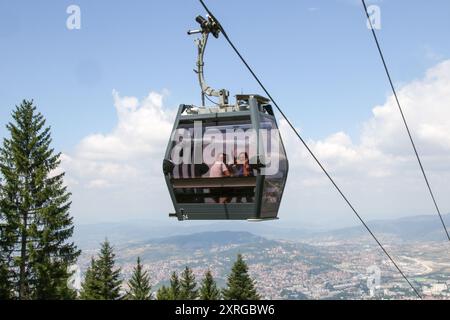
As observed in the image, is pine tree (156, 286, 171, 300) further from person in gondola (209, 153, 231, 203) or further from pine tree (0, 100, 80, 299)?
person in gondola (209, 153, 231, 203)

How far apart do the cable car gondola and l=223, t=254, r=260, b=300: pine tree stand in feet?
164

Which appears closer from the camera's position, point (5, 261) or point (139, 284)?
point (5, 261)

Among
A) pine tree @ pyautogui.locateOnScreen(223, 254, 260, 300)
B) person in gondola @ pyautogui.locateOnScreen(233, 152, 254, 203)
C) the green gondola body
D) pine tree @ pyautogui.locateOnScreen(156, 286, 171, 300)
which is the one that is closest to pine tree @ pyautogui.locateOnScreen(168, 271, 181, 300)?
pine tree @ pyautogui.locateOnScreen(156, 286, 171, 300)

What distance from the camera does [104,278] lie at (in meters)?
46.2

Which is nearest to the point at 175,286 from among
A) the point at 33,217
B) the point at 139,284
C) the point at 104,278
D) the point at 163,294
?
the point at 163,294

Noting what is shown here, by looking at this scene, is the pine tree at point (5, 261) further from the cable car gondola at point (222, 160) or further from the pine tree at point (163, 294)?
the pine tree at point (163, 294)

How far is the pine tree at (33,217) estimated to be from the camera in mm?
30656

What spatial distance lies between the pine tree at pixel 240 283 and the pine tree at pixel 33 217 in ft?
94.1

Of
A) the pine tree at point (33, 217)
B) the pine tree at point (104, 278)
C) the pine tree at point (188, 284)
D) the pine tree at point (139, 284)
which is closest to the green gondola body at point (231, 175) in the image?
the pine tree at point (33, 217)

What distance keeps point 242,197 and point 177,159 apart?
1617 mm

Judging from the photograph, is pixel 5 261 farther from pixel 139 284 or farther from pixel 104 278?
pixel 139 284

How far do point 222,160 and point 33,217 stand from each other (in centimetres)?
2527
